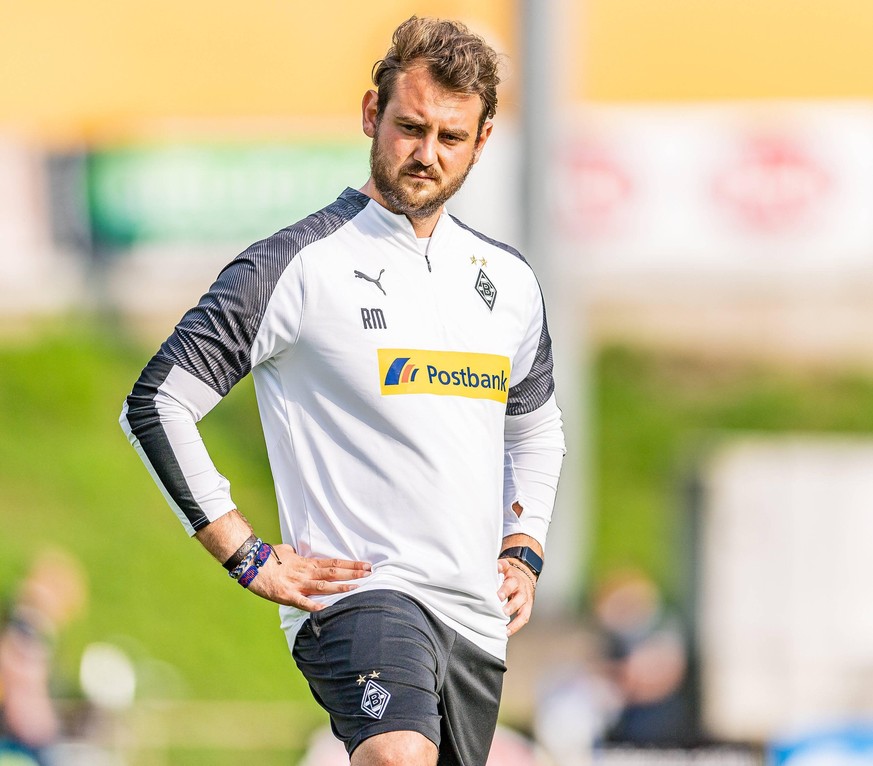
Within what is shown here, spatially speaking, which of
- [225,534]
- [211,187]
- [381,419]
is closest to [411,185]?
[381,419]

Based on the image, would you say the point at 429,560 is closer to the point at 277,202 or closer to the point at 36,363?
the point at 277,202

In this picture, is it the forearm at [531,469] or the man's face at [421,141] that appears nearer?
the man's face at [421,141]

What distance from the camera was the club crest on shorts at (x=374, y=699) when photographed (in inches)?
138

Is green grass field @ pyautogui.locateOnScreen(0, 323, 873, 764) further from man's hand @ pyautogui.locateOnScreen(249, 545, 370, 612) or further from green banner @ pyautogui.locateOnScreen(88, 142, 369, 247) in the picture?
man's hand @ pyautogui.locateOnScreen(249, 545, 370, 612)

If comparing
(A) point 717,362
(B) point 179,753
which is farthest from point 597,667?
(A) point 717,362

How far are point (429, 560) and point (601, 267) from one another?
13.7 m

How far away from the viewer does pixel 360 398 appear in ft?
12.0

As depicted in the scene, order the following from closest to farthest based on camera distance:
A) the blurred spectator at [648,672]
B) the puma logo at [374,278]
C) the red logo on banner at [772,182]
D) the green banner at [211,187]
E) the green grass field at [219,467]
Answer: the puma logo at [374,278]
the blurred spectator at [648,672]
the green grass field at [219,467]
the red logo on banner at [772,182]
the green banner at [211,187]

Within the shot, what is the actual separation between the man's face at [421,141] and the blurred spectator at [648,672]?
588 cm

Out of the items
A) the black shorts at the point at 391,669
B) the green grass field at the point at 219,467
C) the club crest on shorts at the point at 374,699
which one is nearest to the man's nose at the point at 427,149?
the black shorts at the point at 391,669

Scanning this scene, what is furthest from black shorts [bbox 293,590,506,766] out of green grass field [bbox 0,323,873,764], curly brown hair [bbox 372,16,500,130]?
green grass field [bbox 0,323,873,764]

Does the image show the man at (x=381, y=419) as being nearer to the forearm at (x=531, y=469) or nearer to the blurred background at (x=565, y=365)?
the forearm at (x=531, y=469)

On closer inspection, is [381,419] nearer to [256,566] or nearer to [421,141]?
[256,566]

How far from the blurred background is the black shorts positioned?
4934 mm
